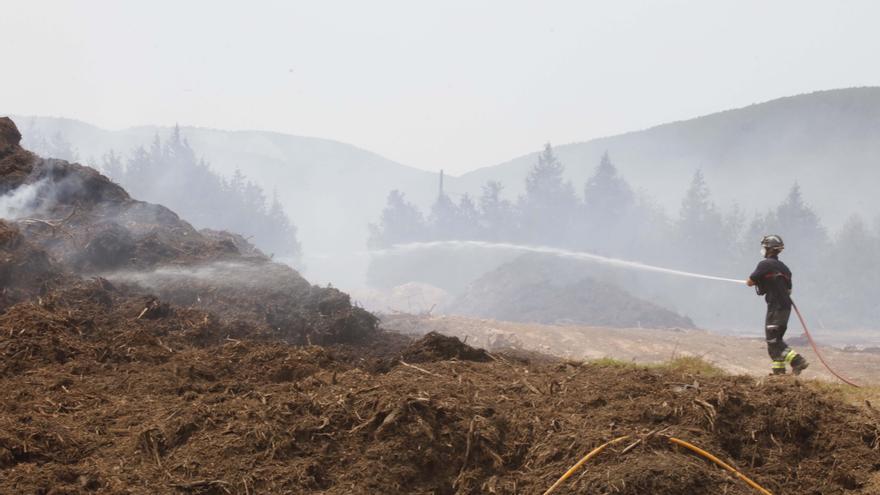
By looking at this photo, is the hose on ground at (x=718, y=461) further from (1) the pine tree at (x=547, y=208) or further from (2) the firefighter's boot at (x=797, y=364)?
(1) the pine tree at (x=547, y=208)

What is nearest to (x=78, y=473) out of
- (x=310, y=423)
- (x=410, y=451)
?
(x=310, y=423)

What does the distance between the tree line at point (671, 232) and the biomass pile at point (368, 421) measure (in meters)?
34.3

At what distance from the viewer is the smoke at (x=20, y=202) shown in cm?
1131

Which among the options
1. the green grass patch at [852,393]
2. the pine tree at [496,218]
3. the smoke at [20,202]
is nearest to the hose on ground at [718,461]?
the green grass patch at [852,393]

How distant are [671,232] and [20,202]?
3778cm

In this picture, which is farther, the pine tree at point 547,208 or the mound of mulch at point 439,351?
the pine tree at point 547,208

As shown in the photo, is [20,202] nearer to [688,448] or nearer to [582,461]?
[582,461]

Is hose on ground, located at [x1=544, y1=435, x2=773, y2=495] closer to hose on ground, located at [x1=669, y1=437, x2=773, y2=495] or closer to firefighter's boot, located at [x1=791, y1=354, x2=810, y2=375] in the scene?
hose on ground, located at [x1=669, y1=437, x2=773, y2=495]

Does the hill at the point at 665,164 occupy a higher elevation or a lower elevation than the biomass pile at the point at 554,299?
higher

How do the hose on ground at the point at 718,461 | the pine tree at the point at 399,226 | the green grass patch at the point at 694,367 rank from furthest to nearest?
the pine tree at the point at 399,226 < the green grass patch at the point at 694,367 < the hose on ground at the point at 718,461

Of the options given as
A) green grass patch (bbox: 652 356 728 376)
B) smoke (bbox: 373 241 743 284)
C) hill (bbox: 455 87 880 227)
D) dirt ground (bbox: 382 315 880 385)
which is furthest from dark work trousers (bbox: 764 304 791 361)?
hill (bbox: 455 87 880 227)

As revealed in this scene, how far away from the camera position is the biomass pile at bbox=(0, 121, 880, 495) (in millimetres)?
4102

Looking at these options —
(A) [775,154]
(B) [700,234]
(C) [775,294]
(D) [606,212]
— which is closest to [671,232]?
(B) [700,234]

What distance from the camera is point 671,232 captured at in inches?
1686
